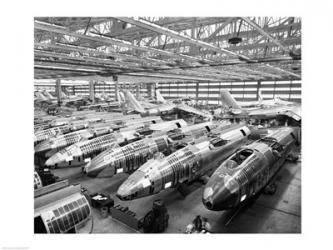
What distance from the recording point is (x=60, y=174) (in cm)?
2053

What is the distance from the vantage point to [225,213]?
13.7m

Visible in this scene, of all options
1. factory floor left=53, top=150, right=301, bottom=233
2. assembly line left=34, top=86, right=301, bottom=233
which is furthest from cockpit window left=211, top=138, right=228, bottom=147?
factory floor left=53, top=150, right=301, bottom=233

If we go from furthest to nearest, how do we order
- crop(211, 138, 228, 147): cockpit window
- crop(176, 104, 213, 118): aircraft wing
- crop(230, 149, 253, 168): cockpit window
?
1. crop(176, 104, 213, 118): aircraft wing
2. crop(211, 138, 228, 147): cockpit window
3. crop(230, 149, 253, 168): cockpit window

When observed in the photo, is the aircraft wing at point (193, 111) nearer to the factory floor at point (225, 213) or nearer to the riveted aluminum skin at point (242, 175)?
the factory floor at point (225, 213)

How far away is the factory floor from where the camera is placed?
1248 cm

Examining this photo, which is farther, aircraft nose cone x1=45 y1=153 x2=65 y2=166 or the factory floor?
aircraft nose cone x1=45 y1=153 x2=65 y2=166

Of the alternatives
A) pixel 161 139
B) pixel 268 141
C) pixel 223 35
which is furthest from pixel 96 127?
pixel 268 141

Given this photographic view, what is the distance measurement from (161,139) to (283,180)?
10.8m

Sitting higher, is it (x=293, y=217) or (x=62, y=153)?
(x=62, y=153)

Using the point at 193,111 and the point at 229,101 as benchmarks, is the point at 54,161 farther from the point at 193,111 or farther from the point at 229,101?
the point at 229,101

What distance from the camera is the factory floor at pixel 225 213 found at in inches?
491

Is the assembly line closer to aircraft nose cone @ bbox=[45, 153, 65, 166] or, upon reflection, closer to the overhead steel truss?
aircraft nose cone @ bbox=[45, 153, 65, 166]
